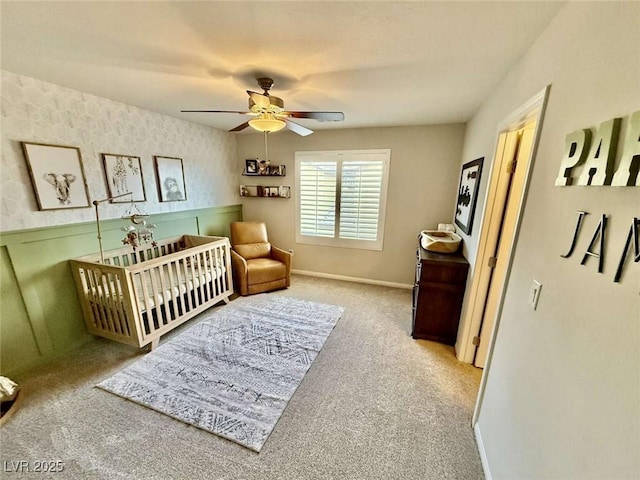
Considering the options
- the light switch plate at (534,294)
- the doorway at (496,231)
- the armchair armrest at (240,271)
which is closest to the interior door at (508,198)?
the doorway at (496,231)

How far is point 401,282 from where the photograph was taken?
12.5 ft

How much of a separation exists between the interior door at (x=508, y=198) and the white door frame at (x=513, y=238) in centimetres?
6

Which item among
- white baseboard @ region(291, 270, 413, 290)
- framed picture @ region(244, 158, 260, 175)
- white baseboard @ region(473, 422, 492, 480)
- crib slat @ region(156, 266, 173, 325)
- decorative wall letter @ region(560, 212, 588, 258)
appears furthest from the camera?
framed picture @ region(244, 158, 260, 175)

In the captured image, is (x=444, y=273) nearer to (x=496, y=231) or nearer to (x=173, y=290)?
(x=496, y=231)

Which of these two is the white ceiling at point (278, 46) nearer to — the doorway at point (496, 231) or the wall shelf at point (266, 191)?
the doorway at point (496, 231)

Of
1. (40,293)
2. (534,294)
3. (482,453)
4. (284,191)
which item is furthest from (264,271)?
(534,294)

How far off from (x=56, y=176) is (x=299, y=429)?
2.87 m

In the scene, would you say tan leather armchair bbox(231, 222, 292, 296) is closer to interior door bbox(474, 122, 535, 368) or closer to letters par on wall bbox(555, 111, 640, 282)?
interior door bbox(474, 122, 535, 368)

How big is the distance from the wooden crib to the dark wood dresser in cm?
246

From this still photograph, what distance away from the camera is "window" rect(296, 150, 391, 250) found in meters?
3.57

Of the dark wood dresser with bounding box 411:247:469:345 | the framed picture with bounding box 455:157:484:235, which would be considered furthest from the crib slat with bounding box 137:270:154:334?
the framed picture with bounding box 455:157:484:235

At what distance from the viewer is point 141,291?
8.14ft

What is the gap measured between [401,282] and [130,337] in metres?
3.44

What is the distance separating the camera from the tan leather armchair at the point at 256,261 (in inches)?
135
